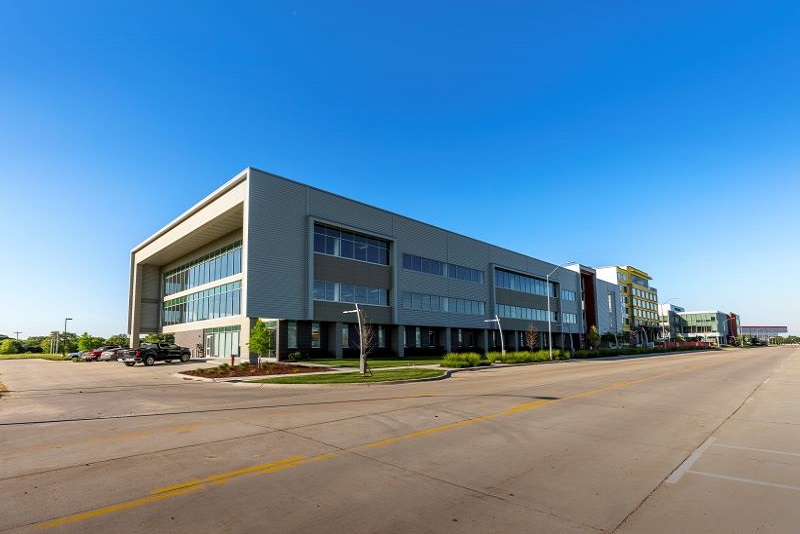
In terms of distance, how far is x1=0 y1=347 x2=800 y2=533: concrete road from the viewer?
513cm

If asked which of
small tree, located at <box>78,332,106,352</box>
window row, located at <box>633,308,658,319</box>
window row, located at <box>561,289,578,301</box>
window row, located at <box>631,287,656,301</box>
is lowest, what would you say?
small tree, located at <box>78,332,106,352</box>

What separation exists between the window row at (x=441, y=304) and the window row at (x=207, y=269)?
1740 cm

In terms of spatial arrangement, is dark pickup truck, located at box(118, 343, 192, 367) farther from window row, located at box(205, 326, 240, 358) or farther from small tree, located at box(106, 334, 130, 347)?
small tree, located at box(106, 334, 130, 347)

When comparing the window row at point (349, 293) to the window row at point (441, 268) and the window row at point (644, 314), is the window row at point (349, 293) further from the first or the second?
the window row at point (644, 314)

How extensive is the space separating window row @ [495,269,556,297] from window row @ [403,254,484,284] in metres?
5.34

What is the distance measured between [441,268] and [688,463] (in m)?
48.2

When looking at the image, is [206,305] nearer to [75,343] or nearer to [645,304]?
[75,343]

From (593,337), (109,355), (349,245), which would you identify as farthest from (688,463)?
(593,337)

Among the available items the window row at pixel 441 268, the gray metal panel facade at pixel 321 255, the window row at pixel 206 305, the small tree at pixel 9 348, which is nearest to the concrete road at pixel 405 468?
the gray metal panel facade at pixel 321 255

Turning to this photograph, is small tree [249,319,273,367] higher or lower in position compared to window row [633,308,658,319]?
lower

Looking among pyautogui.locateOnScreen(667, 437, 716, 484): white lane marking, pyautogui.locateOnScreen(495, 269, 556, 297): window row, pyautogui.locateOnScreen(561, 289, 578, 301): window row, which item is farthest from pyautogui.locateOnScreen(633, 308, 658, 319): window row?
pyautogui.locateOnScreen(667, 437, 716, 484): white lane marking

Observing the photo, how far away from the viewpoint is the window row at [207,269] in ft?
152

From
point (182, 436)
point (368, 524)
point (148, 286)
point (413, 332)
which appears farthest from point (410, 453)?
point (148, 286)

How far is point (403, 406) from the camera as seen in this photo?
13.4 m
